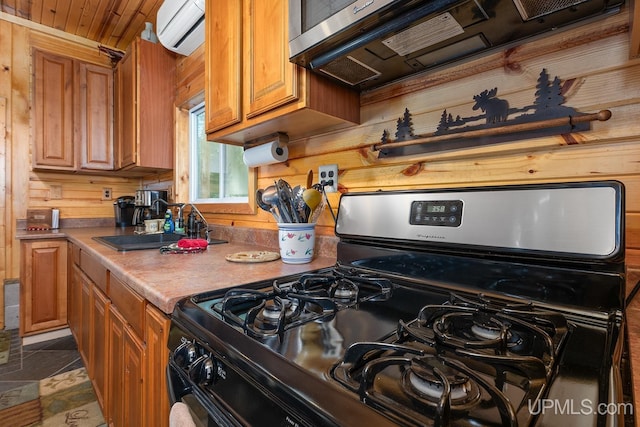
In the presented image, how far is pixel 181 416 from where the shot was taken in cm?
61

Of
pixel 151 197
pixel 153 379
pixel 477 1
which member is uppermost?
pixel 477 1

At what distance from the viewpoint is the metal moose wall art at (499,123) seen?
76cm

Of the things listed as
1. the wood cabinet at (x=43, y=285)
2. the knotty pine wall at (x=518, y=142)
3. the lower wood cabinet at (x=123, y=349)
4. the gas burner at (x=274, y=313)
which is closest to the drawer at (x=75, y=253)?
the wood cabinet at (x=43, y=285)

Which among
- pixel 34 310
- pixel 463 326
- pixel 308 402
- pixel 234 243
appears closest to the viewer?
pixel 308 402

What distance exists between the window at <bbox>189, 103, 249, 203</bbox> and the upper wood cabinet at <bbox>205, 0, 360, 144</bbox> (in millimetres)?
611

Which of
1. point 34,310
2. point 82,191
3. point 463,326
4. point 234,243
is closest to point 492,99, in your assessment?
point 463,326

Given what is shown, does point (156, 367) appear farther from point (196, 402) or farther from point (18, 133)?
point (18, 133)

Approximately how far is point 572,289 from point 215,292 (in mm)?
806

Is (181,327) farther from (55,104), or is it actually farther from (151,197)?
(55,104)

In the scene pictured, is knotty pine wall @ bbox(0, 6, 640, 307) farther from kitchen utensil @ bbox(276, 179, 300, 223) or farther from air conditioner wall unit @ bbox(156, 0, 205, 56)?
air conditioner wall unit @ bbox(156, 0, 205, 56)

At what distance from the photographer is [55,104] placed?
2.64 meters

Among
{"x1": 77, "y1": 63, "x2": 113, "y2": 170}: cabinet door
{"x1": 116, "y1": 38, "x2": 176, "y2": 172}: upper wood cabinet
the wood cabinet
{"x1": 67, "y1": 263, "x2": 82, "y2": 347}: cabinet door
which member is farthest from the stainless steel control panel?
{"x1": 77, "y1": 63, "x2": 113, "y2": 170}: cabinet door

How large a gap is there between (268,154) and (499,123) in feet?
3.07

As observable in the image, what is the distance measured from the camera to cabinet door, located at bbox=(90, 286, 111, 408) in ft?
4.37
